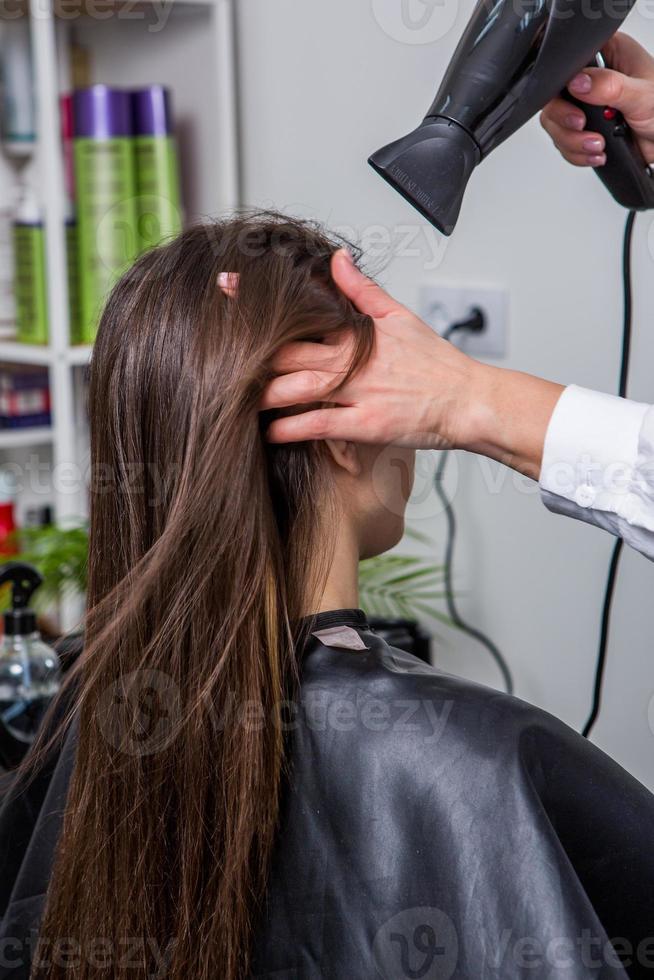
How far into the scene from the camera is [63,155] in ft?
6.12

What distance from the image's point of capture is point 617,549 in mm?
1272

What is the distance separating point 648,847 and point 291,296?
537 millimetres

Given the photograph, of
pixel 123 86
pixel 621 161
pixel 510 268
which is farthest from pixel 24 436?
pixel 621 161

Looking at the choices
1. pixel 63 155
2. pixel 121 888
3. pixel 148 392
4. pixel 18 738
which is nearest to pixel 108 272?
pixel 63 155

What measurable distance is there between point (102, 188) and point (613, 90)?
1.03 m

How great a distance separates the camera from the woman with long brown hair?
81cm

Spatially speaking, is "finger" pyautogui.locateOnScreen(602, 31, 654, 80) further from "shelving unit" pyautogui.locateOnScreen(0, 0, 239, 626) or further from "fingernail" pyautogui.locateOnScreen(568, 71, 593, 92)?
"shelving unit" pyautogui.locateOnScreen(0, 0, 239, 626)

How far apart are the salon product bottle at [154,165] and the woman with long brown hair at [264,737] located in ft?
3.06

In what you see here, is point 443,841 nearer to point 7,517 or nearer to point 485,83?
point 485,83

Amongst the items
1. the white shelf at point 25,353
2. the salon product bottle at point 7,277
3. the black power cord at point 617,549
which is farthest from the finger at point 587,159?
the salon product bottle at point 7,277

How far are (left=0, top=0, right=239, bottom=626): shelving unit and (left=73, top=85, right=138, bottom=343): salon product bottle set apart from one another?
4cm

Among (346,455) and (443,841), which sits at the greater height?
(346,455)

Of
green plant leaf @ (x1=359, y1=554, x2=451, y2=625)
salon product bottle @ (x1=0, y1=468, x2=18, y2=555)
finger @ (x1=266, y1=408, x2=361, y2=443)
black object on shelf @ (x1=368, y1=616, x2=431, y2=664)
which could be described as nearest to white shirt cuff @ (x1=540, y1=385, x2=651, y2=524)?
finger @ (x1=266, y1=408, x2=361, y2=443)

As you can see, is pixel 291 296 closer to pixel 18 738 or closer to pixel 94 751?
pixel 94 751
